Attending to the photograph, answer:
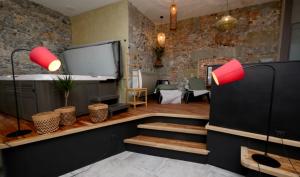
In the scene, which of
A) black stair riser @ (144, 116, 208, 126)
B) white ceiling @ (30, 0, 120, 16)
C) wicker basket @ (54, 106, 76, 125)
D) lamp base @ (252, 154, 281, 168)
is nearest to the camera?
lamp base @ (252, 154, 281, 168)

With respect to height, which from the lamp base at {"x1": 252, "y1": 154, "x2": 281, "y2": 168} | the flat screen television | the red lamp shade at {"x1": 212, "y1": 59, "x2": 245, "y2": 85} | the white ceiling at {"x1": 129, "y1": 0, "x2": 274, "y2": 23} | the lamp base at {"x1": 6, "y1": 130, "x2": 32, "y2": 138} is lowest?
the lamp base at {"x1": 252, "y1": 154, "x2": 281, "y2": 168}

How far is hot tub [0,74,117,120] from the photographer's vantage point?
2.12 m

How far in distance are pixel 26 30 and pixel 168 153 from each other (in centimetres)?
435

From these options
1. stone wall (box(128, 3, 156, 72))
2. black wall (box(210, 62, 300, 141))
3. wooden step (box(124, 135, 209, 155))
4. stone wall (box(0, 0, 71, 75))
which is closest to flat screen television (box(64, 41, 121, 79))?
stone wall (box(128, 3, 156, 72))

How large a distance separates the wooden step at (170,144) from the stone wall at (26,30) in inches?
133

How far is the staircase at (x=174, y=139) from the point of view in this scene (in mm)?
2094

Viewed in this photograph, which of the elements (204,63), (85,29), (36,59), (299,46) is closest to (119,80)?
(85,29)

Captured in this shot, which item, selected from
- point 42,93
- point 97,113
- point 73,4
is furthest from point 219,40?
point 42,93

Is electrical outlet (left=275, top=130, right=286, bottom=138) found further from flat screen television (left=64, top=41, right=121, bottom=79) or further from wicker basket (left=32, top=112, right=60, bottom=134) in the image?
flat screen television (left=64, top=41, right=121, bottom=79)

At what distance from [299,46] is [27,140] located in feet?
17.4

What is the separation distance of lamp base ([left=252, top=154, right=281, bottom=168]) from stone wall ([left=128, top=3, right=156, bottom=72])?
10.2 ft

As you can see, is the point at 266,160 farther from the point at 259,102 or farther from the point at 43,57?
the point at 43,57

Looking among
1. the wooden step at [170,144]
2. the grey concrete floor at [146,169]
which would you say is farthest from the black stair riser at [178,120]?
the grey concrete floor at [146,169]

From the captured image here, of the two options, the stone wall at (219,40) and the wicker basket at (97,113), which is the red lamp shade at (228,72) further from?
the stone wall at (219,40)
